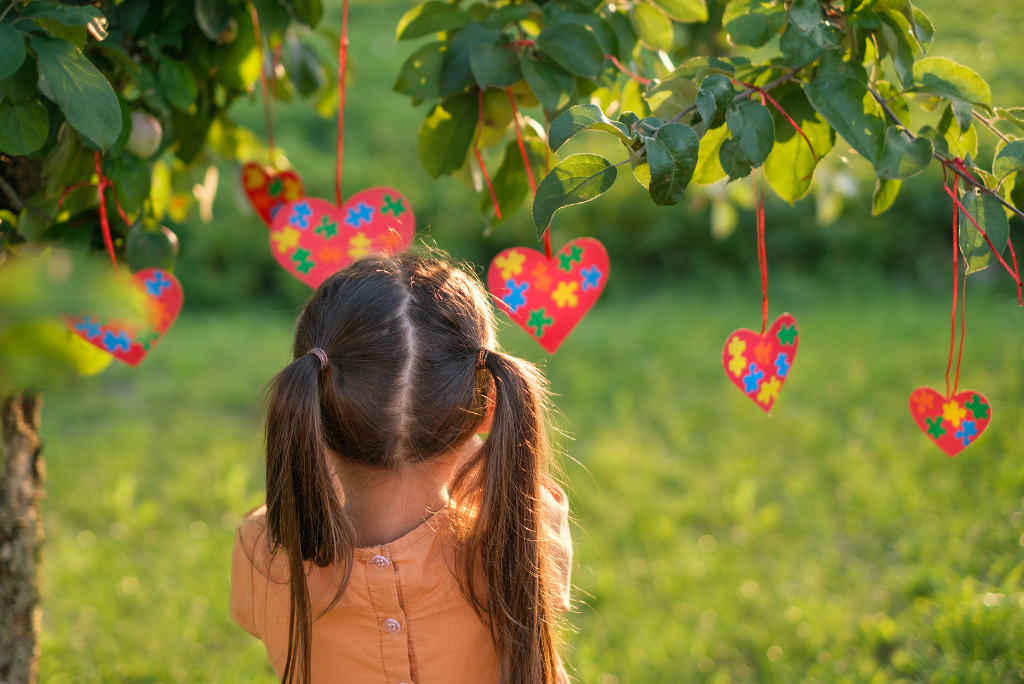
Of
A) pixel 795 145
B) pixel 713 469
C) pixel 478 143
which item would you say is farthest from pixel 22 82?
pixel 713 469

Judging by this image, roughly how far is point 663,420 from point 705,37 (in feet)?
5.17

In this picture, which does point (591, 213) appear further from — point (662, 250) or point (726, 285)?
point (726, 285)

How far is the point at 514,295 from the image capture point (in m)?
1.04

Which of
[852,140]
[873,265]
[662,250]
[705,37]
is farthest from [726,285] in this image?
[852,140]

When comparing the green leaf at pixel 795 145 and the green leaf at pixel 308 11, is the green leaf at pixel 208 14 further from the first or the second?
the green leaf at pixel 795 145

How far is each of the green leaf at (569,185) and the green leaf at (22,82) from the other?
20.8 inches

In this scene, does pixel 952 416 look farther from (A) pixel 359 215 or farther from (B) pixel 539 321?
(A) pixel 359 215

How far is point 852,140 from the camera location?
750mm

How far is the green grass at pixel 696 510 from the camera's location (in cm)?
174

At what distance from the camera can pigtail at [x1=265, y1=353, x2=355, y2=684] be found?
0.81m

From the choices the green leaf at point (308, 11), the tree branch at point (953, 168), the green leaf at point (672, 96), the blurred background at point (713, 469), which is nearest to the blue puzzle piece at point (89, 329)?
the blurred background at point (713, 469)

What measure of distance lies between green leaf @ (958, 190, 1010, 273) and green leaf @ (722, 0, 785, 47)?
28 centimetres

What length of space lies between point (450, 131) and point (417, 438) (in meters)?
0.45

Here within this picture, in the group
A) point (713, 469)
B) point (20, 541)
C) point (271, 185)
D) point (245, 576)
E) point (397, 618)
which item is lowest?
point (713, 469)
